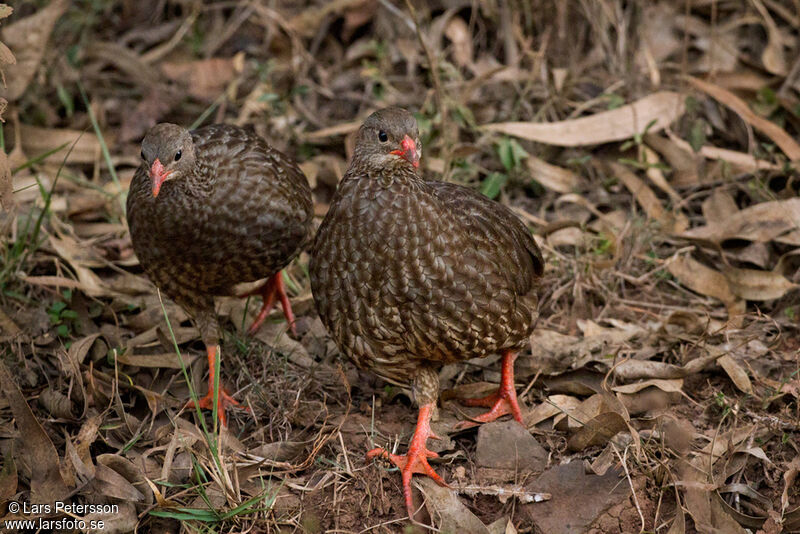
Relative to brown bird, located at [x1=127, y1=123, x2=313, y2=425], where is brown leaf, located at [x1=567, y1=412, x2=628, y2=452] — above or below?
below

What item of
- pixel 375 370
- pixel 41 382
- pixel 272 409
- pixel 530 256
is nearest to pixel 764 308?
pixel 530 256

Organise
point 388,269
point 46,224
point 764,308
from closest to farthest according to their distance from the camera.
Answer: point 388,269 < point 764,308 < point 46,224

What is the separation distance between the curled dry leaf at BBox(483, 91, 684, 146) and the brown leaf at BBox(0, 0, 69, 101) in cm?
313

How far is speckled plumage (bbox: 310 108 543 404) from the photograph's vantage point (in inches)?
147

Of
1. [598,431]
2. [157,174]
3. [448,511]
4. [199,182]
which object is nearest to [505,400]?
[598,431]

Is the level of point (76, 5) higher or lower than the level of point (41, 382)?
higher

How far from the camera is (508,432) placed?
13.7 ft

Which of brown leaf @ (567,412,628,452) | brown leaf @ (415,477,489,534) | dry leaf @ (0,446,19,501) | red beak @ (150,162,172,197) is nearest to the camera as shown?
brown leaf @ (415,477,489,534)

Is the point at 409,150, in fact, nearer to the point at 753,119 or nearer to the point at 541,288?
the point at 541,288

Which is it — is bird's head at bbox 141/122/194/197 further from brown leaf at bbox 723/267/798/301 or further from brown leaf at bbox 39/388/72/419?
brown leaf at bbox 723/267/798/301

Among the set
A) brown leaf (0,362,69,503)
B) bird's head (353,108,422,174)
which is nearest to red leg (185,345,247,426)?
brown leaf (0,362,69,503)

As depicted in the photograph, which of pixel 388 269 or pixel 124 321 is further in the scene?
pixel 124 321

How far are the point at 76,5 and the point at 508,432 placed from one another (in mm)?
5219

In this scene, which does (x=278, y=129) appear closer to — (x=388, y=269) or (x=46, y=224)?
(x=46, y=224)
